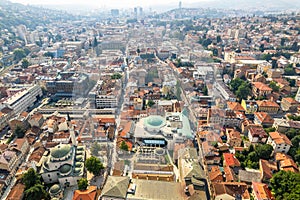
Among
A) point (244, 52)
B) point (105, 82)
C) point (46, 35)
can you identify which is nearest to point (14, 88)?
point (105, 82)

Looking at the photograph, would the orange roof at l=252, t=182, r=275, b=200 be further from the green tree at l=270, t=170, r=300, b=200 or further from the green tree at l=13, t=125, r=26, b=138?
the green tree at l=13, t=125, r=26, b=138

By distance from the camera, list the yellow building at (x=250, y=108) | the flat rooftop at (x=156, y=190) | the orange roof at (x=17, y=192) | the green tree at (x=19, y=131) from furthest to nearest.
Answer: the yellow building at (x=250, y=108)
the green tree at (x=19, y=131)
the orange roof at (x=17, y=192)
the flat rooftop at (x=156, y=190)

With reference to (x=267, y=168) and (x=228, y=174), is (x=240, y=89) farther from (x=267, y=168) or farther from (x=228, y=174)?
(x=228, y=174)

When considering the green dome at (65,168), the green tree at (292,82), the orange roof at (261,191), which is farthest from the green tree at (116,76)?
the green tree at (292,82)

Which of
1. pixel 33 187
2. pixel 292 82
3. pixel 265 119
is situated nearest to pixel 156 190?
pixel 33 187

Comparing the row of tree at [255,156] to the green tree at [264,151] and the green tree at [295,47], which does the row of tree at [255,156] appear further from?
the green tree at [295,47]

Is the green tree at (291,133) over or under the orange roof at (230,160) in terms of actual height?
over
